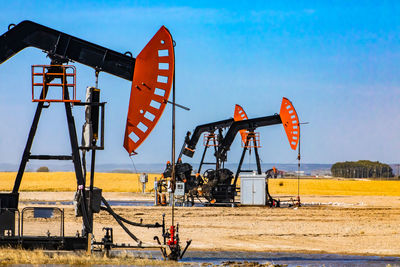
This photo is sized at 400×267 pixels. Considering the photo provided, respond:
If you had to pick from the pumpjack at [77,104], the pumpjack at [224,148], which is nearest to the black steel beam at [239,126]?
the pumpjack at [224,148]

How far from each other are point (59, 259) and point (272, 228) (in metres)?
10.5

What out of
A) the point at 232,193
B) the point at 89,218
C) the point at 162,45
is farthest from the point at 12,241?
the point at 232,193

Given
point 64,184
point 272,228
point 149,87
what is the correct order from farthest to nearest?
point 64,184 < point 272,228 < point 149,87

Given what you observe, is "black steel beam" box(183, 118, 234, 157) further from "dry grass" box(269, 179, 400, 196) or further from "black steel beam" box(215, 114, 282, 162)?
"dry grass" box(269, 179, 400, 196)

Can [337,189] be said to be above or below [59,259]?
above

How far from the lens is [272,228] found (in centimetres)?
2431

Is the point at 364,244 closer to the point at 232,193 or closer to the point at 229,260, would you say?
the point at 229,260

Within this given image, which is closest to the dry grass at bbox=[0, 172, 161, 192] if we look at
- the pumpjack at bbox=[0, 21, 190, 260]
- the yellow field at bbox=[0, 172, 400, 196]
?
the yellow field at bbox=[0, 172, 400, 196]

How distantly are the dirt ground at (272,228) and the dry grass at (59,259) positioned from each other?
360cm

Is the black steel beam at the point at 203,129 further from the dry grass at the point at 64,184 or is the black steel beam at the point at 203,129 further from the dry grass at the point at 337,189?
the dry grass at the point at 337,189

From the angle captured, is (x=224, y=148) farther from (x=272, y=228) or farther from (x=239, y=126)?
(x=272, y=228)

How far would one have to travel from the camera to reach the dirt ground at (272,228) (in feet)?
64.3

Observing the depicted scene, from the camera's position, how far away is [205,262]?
1585cm

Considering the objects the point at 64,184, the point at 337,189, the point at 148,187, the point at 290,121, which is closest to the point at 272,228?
the point at 290,121
